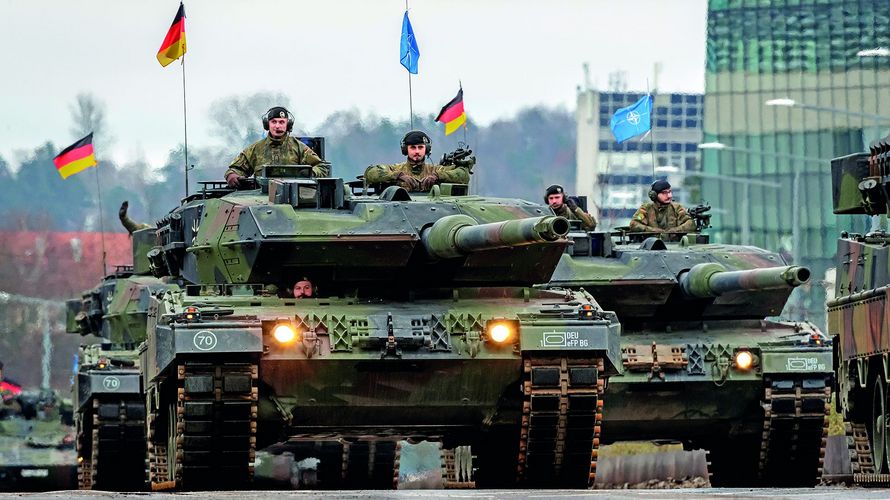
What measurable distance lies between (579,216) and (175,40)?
708cm

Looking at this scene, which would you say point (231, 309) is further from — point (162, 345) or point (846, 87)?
point (846, 87)

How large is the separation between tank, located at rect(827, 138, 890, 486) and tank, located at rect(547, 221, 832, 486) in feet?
2.24

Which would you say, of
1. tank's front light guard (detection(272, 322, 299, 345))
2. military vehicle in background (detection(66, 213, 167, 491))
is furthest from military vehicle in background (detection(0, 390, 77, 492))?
tank's front light guard (detection(272, 322, 299, 345))

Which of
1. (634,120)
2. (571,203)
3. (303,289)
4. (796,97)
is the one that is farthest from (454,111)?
(796,97)

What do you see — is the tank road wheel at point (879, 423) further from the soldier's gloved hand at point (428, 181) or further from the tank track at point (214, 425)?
the tank track at point (214, 425)

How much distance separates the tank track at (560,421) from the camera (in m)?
27.2

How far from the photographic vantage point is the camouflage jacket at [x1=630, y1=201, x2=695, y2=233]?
3681 centimetres

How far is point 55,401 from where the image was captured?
5306 centimetres

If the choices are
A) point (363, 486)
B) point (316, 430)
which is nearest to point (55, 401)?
point (363, 486)

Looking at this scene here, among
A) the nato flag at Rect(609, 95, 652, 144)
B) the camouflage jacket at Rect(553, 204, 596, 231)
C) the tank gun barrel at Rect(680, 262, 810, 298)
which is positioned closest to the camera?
the tank gun barrel at Rect(680, 262, 810, 298)

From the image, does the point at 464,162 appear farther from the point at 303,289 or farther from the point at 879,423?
the point at 879,423

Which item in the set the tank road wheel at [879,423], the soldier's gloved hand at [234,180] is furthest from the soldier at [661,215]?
the soldier's gloved hand at [234,180]

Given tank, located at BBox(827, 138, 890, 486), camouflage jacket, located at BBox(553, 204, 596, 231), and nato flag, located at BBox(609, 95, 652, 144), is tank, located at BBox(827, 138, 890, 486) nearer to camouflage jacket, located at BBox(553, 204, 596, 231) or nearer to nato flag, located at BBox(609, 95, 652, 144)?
camouflage jacket, located at BBox(553, 204, 596, 231)

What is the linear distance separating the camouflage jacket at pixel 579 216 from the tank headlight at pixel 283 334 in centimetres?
975
